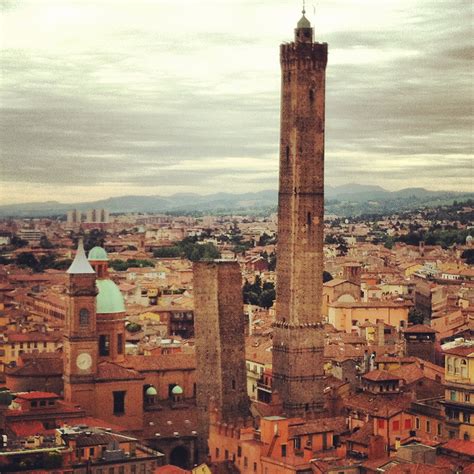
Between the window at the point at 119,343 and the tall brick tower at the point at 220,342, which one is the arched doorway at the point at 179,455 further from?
the window at the point at 119,343

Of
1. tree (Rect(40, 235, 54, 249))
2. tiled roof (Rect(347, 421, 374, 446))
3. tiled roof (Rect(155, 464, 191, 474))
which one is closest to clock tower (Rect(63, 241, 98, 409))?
tiled roof (Rect(155, 464, 191, 474))

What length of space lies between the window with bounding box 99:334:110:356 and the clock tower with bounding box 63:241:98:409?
1115 millimetres

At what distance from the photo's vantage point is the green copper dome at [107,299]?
95.5 feet

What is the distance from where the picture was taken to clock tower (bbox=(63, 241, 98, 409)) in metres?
27.8

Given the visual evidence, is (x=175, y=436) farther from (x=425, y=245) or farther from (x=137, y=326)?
(x=425, y=245)

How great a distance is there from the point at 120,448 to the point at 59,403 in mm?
3086

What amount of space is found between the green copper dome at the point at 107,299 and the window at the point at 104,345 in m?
0.56

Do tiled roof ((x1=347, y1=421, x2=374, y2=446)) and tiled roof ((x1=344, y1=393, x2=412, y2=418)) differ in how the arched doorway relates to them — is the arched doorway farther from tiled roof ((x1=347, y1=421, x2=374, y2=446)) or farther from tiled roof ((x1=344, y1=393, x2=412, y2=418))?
tiled roof ((x1=347, y1=421, x2=374, y2=446))

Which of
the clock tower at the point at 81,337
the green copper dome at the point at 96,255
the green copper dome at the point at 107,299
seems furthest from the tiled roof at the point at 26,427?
the green copper dome at the point at 96,255

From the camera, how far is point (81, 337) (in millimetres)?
27938

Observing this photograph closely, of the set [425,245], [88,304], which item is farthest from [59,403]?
[425,245]

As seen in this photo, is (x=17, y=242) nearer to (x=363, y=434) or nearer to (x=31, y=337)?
(x=31, y=337)

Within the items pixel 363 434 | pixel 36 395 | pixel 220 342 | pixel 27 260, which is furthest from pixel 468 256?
pixel 363 434

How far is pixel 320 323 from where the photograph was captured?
2870cm
